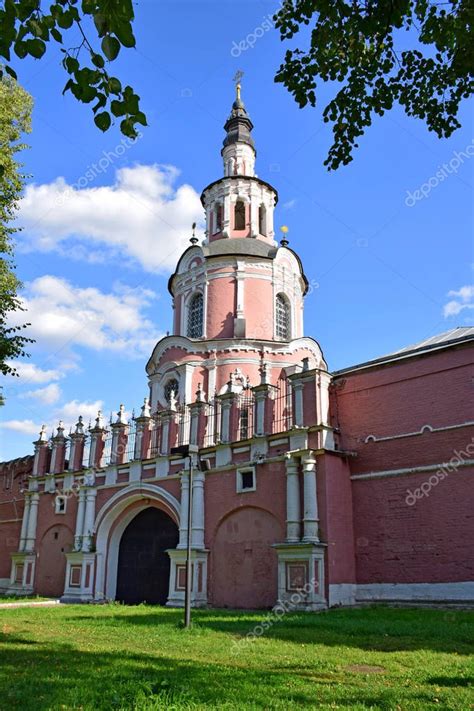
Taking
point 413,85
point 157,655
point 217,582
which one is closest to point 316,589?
point 217,582

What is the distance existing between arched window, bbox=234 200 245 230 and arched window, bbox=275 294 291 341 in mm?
4426

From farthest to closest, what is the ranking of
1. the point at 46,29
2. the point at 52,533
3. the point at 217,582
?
the point at 52,533 → the point at 217,582 → the point at 46,29

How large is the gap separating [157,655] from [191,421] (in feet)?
38.3

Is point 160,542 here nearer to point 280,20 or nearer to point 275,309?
point 275,309

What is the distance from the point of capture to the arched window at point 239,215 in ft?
94.4

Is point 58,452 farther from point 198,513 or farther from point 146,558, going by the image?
point 198,513

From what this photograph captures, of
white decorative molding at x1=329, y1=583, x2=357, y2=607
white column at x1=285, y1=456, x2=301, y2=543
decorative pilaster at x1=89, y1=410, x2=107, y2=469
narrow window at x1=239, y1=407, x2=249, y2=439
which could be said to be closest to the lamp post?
white column at x1=285, y1=456, x2=301, y2=543

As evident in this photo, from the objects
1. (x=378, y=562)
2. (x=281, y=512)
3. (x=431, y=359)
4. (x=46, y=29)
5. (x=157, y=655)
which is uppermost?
(x=431, y=359)

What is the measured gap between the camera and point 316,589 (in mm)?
14602

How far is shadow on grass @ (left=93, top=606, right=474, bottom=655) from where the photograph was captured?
30.5 feet

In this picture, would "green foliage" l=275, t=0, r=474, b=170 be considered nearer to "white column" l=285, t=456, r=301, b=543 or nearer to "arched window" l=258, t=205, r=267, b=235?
"white column" l=285, t=456, r=301, b=543

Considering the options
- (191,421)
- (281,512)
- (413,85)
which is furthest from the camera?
(191,421)

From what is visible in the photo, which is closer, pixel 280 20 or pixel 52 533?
pixel 280 20

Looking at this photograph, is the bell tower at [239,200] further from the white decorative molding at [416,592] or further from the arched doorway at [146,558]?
the white decorative molding at [416,592]
